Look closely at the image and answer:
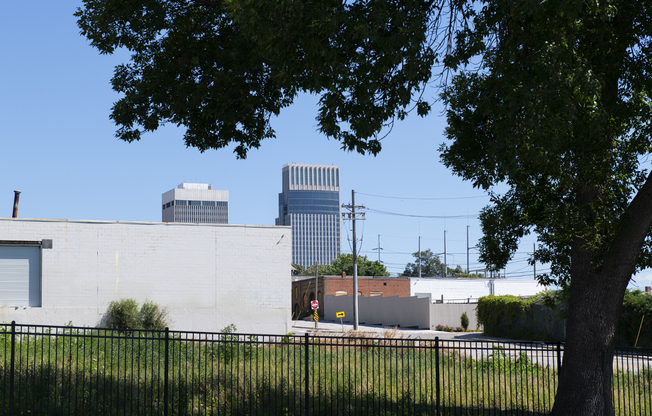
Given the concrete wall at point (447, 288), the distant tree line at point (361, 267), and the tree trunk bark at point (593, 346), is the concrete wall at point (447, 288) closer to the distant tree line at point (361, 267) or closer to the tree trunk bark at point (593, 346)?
the distant tree line at point (361, 267)

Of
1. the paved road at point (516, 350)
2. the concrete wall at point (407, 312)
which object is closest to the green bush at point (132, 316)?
the paved road at point (516, 350)

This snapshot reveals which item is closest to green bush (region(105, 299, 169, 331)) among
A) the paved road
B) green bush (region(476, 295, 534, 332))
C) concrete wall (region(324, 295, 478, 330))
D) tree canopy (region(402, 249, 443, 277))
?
the paved road

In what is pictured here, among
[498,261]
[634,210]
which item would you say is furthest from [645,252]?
[498,261]

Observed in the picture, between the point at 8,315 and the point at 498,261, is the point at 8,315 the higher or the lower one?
the lower one

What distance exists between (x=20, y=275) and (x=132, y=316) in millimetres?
4810

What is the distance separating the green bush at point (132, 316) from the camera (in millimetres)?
24750

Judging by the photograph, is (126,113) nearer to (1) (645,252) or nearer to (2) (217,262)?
(1) (645,252)

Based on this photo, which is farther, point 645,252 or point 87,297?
point 87,297

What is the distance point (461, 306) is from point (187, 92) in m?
41.3

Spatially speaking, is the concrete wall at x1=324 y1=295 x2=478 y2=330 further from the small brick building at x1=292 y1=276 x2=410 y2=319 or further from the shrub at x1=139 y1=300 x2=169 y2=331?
the shrub at x1=139 y1=300 x2=169 y2=331

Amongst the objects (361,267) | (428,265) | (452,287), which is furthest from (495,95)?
(428,265)

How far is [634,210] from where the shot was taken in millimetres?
9523

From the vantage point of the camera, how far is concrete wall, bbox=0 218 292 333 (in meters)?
24.6

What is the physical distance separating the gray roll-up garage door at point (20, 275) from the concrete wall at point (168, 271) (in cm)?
31
